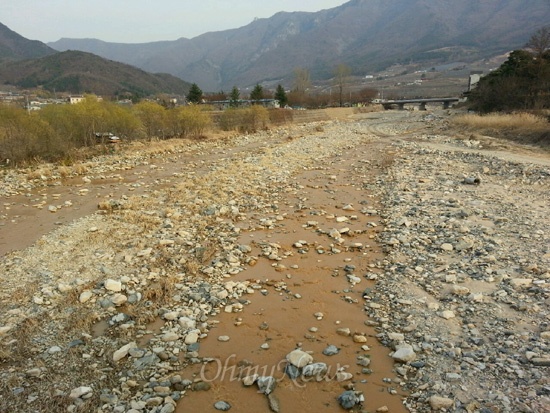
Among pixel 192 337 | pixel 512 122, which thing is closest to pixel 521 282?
pixel 192 337

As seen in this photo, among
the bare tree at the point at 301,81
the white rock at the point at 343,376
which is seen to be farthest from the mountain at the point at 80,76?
the white rock at the point at 343,376

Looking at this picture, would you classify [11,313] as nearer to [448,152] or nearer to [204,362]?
[204,362]

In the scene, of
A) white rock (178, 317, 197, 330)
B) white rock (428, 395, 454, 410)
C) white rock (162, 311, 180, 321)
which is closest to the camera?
white rock (428, 395, 454, 410)

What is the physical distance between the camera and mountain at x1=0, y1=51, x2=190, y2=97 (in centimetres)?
11438

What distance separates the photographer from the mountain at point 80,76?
375 feet

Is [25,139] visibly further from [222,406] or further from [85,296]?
[222,406]

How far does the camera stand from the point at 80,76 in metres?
119

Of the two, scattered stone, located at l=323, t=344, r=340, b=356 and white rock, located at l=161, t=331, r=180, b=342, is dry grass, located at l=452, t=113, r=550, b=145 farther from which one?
white rock, located at l=161, t=331, r=180, b=342

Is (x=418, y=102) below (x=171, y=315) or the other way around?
the other way around

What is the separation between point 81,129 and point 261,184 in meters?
17.6

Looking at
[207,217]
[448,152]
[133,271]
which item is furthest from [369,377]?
[448,152]

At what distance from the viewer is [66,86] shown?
11319 cm

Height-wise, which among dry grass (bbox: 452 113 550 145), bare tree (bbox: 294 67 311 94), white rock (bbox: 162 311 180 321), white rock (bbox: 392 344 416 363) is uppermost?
bare tree (bbox: 294 67 311 94)

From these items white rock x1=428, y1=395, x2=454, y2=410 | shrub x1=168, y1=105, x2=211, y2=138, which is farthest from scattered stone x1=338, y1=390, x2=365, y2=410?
shrub x1=168, y1=105, x2=211, y2=138
